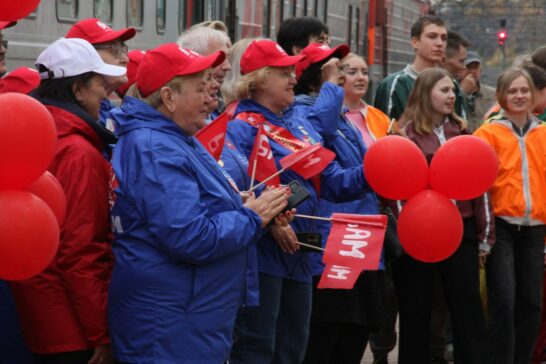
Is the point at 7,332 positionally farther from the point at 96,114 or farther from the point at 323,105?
the point at 323,105

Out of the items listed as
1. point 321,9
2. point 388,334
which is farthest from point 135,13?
point 321,9

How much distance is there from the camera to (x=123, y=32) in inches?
212

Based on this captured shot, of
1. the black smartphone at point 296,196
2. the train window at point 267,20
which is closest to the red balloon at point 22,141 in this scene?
the black smartphone at point 296,196

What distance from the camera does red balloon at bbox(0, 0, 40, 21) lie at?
12.5 feet

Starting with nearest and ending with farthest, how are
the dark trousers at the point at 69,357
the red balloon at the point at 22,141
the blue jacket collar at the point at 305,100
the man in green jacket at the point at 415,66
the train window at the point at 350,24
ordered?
the red balloon at the point at 22,141 → the dark trousers at the point at 69,357 → the blue jacket collar at the point at 305,100 → the man in green jacket at the point at 415,66 → the train window at the point at 350,24

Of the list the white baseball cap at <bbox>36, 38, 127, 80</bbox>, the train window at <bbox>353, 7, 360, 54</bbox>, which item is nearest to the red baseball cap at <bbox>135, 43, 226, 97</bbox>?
the white baseball cap at <bbox>36, 38, 127, 80</bbox>

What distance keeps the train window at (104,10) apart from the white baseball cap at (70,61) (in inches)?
206

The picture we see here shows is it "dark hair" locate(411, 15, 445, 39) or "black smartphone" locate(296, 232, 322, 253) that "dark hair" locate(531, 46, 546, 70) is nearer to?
"dark hair" locate(411, 15, 445, 39)

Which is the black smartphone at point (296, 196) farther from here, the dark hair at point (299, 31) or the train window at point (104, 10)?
the train window at point (104, 10)

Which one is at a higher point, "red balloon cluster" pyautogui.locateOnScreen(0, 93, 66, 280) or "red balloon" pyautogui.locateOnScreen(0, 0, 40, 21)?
"red balloon" pyautogui.locateOnScreen(0, 0, 40, 21)

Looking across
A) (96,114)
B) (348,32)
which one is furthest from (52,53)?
(348,32)

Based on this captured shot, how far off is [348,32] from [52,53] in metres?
18.0

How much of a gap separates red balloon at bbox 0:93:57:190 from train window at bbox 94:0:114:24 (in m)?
6.14

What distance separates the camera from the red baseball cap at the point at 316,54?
643 centimetres
